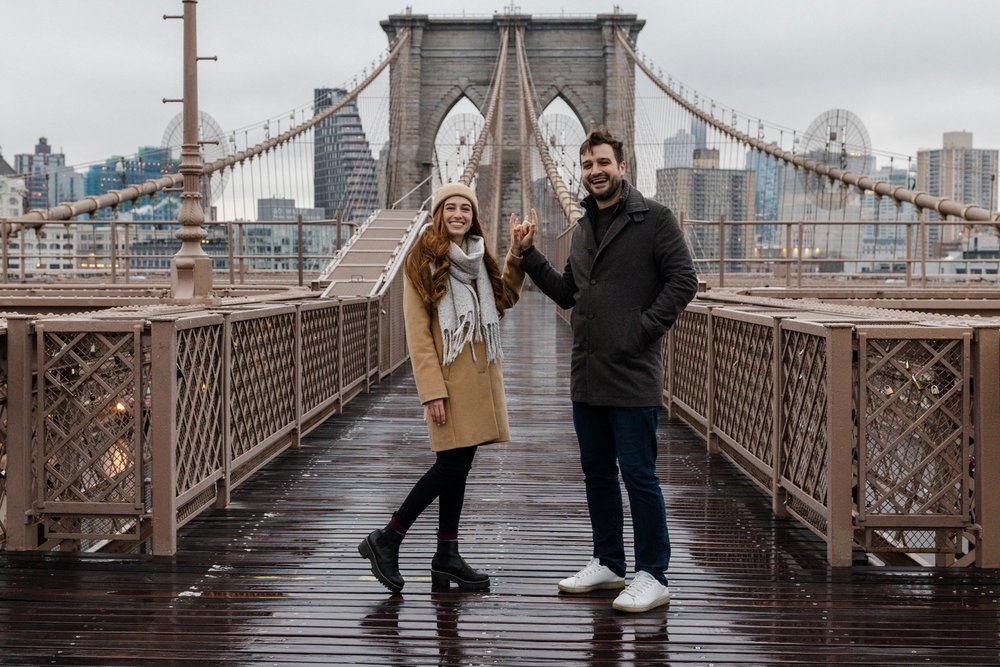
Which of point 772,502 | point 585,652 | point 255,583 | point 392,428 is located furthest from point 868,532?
point 392,428

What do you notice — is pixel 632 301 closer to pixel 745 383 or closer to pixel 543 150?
pixel 745 383

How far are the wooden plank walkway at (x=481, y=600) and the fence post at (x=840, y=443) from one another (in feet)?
0.49

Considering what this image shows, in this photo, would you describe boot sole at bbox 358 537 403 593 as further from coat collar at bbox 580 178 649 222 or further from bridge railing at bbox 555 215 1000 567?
bridge railing at bbox 555 215 1000 567

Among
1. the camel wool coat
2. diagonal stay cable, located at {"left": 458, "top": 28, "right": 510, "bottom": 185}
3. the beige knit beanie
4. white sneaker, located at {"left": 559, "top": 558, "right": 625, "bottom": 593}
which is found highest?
diagonal stay cable, located at {"left": 458, "top": 28, "right": 510, "bottom": 185}

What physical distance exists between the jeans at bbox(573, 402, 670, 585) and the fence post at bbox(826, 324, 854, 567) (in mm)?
838

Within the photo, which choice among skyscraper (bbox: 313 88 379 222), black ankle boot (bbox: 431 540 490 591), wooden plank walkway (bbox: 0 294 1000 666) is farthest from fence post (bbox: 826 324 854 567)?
skyscraper (bbox: 313 88 379 222)

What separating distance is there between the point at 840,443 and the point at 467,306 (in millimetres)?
1619

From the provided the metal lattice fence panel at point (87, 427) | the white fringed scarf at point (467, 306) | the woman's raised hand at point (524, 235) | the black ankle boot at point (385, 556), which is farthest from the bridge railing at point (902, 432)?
the metal lattice fence panel at point (87, 427)

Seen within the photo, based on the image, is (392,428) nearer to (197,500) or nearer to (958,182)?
(197,500)

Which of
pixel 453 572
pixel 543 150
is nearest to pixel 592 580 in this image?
pixel 453 572

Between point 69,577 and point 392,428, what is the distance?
13.9ft

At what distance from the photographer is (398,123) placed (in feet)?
144

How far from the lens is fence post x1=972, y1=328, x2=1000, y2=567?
165 inches

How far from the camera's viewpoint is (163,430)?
4.39 meters
